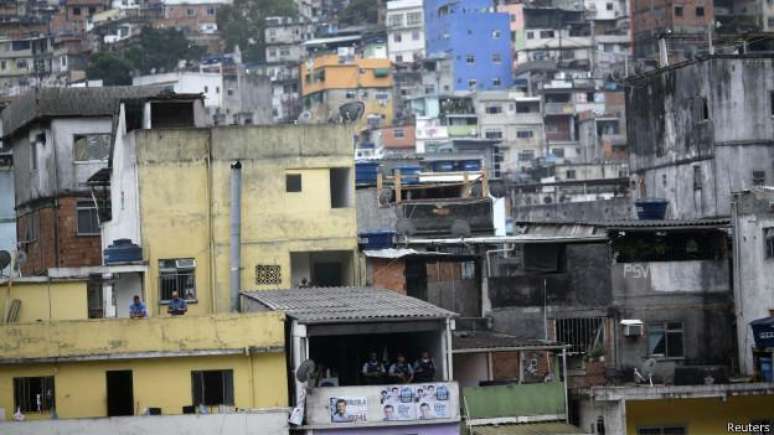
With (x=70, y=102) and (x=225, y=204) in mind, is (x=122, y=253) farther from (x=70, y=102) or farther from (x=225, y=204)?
(x=70, y=102)

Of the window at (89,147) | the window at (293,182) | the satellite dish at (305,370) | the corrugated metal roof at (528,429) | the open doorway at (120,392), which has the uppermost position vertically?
the window at (89,147)

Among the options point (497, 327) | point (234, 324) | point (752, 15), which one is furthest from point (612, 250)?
point (752, 15)

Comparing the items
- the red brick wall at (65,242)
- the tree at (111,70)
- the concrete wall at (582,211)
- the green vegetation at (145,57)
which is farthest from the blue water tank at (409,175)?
the tree at (111,70)

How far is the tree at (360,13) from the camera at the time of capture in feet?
490

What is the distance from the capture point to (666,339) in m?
37.8

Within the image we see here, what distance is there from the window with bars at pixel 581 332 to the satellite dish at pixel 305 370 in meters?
7.46

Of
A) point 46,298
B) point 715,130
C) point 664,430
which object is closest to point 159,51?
point 715,130

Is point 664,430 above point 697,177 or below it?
below

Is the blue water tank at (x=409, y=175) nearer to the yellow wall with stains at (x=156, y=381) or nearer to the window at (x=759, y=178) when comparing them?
the window at (x=759, y=178)

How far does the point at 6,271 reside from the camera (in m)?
41.9

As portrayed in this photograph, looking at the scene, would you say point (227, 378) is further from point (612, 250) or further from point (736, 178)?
point (736, 178)

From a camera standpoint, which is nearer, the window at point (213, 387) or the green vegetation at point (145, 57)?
the window at point (213, 387)

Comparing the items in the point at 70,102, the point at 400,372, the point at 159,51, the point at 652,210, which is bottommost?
the point at 400,372

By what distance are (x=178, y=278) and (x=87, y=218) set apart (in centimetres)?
846
